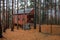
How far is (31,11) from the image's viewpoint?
6723 millimetres

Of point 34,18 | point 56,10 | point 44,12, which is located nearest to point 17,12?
point 34,18

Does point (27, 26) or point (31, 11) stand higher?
point (31, 11)

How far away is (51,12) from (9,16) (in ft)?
6.85

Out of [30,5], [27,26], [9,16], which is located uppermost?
[30,5]

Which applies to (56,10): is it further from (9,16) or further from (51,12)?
(9,16)

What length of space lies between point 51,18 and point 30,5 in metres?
1.27

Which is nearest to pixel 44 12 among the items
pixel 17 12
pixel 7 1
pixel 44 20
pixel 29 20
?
pixel 44 20

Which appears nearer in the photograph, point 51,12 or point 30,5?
point 51,12

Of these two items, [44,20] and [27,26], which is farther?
[44,20]

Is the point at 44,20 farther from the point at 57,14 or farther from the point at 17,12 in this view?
the point at 17,12

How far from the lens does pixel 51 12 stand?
6344 millimetres

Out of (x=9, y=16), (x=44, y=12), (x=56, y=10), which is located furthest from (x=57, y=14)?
(x=9, y=16)

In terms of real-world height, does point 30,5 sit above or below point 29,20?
above

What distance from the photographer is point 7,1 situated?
265 inches
